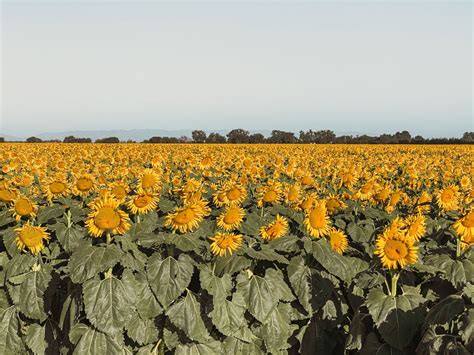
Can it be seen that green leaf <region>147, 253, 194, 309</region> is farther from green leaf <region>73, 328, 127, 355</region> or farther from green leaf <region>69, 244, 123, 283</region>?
green leaf <region>73, 328, 127, 355</region>

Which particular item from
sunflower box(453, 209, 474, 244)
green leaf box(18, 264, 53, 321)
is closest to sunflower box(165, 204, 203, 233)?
green leaf box(18, 264, 53, 321)

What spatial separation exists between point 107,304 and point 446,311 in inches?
108

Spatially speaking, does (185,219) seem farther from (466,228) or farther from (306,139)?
(306,139)

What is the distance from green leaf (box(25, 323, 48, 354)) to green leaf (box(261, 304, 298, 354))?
89.4 inches

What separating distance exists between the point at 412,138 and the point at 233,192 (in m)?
60.5

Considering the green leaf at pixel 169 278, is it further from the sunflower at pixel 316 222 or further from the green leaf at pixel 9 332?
the green leaf at pixel 9 332

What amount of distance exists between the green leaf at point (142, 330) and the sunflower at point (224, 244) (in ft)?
3.07

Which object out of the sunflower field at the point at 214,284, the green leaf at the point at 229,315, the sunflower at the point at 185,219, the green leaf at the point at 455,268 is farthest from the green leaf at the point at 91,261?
the green leaf at the point at 455,268

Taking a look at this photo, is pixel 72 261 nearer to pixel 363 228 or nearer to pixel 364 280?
pixel 364 280

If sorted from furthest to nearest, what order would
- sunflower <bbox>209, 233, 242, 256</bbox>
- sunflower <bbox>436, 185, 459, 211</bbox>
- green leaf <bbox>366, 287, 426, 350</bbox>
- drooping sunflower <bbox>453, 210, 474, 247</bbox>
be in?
sunflower <bbox>436, 185, 459, 211</bbox>
drooping sunflower <bbox>453, 210, 474, 247</bbox>
sunflower <bbox>209, 233, 242, 256</bbox>
green leaf <bbox>366, 287, 426, 350</bbox>

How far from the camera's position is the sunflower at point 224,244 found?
169 inches

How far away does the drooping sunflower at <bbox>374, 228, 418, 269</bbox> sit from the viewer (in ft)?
13.5

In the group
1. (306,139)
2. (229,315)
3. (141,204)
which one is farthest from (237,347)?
(306,139)

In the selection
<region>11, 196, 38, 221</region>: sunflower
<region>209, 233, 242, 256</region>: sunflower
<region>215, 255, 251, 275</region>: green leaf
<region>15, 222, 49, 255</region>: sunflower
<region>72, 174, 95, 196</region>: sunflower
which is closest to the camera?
<region>215, 255, 251, 275</region>: green leaf
